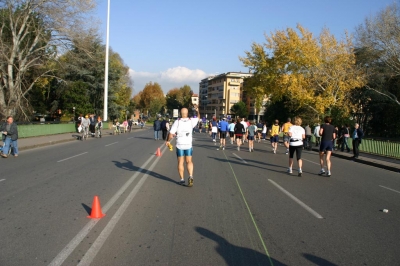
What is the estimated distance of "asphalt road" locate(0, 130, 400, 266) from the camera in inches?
182

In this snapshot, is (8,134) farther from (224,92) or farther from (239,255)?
(224,92)

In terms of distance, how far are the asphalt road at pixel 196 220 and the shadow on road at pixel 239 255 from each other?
0.04ft

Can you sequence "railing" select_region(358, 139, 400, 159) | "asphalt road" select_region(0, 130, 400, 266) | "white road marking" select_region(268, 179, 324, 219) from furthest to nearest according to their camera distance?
1. "railing" select_region(358, 139, 400, 159)
2. "white road marking" select_region(268, 179, 324, 219)
3. "asphalt road" select_region(0, 130, 400, 266)

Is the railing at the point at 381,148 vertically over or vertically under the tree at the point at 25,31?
under

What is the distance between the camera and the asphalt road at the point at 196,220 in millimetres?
4617

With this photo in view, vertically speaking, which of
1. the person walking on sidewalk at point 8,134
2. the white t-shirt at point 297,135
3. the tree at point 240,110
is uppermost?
the tree at point 240,110

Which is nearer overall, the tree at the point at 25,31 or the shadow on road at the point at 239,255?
the shadow on road at the point at 239,255

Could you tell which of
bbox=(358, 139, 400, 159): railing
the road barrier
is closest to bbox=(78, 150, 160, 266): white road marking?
bbox=(358, 139, 400, 159): railing

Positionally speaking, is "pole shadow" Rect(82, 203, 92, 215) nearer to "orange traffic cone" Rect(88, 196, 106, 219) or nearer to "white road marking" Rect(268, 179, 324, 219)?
"orange traffic cone" Rect(88, 196, 106, 219)

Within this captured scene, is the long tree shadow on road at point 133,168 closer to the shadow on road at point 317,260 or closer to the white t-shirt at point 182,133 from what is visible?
the white t-shirt at point 182,133

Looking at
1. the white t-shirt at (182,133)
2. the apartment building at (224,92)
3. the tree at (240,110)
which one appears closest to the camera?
the white t-shirt at (182,133)

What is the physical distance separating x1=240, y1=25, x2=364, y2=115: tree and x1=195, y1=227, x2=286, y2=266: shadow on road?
30229mm

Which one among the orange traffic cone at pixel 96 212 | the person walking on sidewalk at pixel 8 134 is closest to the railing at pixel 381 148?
the orange traffic cone at pixel 96 212

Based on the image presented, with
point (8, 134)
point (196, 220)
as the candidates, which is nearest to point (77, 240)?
point (196, 220)
